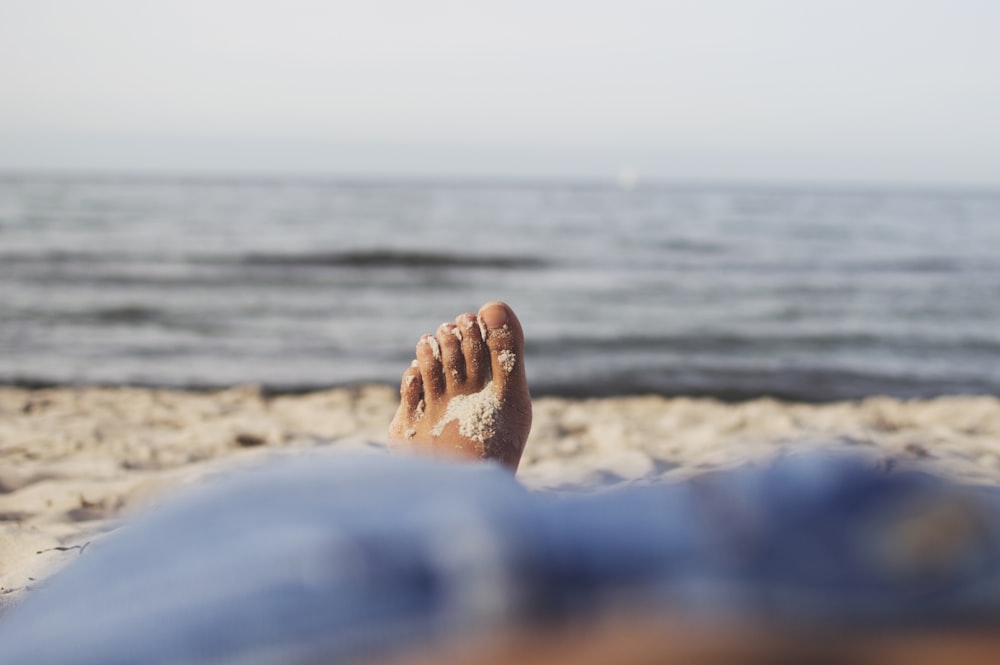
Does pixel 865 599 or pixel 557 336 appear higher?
pixel 865 599

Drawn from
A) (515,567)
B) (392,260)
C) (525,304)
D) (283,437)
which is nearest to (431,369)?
→ (283,437)

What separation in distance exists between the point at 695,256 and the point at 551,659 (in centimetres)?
1130

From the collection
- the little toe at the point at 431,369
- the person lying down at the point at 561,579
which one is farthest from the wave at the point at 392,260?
the person lying down at the point at 561,579

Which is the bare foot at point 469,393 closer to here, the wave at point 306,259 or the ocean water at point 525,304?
the ocean water at point 525,304

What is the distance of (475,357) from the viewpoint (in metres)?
2.40

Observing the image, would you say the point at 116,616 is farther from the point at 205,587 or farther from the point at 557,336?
the point at 557,336

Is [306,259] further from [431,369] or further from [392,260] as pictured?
[431,369]

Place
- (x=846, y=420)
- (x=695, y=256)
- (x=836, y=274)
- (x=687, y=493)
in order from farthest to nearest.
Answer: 1. (x=695, y=256)
2. (x=836, y=274)
3. (x=846, y=420)
4. (x=687, y=493)

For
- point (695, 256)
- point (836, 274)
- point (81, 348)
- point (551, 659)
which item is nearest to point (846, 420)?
point (551, 659)

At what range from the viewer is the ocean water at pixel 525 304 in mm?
5211

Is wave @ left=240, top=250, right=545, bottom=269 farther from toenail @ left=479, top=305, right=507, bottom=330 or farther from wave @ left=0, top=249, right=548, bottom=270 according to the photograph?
toenail @ left=479, top=305, right=507, bottom=330

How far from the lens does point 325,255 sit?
11.1 m

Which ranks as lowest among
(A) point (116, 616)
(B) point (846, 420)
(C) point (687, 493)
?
(B) point (846, 420)

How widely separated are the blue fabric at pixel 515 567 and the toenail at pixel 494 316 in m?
1.27
